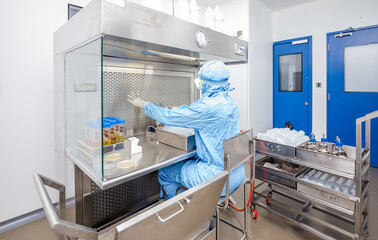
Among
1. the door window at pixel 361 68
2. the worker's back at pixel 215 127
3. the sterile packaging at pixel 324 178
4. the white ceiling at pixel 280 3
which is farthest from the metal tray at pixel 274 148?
the white ceiling at pixel 280 3

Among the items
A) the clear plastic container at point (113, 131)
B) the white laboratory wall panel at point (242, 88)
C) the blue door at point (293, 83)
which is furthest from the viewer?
the blue door at point (293, 83)

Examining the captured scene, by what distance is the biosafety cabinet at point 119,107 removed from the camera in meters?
0.98

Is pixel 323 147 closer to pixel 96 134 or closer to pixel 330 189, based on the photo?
pixel 330 189

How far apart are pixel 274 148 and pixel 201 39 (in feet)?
3.57

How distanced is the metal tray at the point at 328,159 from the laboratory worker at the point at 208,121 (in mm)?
513

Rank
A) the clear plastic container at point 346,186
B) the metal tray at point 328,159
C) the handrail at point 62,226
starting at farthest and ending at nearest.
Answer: the clear plastic container at point 346,186 < the metal tray at point 328,159 < the handrail at point 62,226

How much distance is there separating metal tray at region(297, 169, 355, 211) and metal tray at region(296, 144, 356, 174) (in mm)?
168

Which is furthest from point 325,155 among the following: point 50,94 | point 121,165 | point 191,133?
point 50,94

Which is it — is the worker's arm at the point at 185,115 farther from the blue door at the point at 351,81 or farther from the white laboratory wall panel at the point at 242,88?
the blue door at the point at 351,81

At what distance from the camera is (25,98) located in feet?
5.79

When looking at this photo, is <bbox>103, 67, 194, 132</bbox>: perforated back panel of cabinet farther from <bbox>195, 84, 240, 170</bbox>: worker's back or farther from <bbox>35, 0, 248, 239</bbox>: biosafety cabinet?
<bbox>195, 84, 240, 170</bbox>: worker's back

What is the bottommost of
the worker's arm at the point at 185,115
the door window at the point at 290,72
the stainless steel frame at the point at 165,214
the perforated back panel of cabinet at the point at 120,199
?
the perforated back panel of cabinet at the point at 120,199

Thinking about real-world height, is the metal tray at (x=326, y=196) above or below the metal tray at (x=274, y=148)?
below

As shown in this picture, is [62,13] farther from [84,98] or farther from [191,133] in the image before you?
[191,133]
